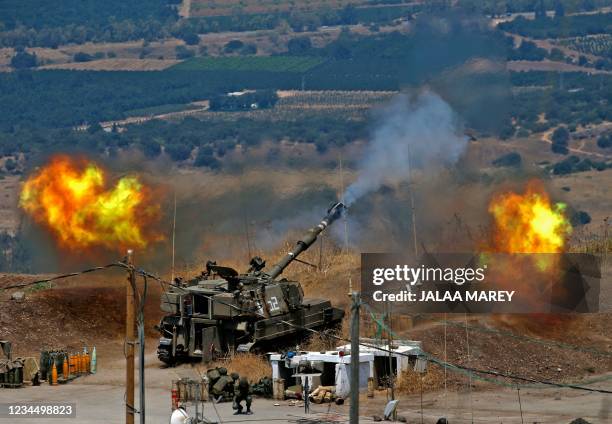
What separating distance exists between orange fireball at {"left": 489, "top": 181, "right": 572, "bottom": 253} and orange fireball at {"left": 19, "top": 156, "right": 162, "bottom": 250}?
13677 mm

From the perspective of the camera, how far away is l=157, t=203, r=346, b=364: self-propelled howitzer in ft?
175

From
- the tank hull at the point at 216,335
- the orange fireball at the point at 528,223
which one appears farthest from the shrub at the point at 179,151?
the tank hull at the point at 216,335

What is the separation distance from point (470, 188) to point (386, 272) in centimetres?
1335

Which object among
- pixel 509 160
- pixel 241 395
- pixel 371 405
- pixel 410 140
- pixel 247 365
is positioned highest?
pixel 509 160

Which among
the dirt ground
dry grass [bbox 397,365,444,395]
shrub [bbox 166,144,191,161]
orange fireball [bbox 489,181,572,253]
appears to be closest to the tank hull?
the dirt ground

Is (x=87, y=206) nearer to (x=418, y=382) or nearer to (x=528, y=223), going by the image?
(x=528, y=223)

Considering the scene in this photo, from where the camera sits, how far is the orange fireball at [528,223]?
218 ft

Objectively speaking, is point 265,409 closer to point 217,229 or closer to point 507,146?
point 217,229

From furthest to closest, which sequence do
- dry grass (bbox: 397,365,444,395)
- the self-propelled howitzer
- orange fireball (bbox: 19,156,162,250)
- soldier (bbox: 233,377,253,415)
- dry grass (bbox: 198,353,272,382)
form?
orange fireball (bbox: 19,156,162,250)
the self-propelled howitzer
dry grass (bbox: 198,353,272,382)
dry grass (bbox: 397,365,444,395)
soldier (bbox: 233,377,253,415)

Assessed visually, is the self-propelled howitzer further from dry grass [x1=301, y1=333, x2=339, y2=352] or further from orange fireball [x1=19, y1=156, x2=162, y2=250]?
orange fireball [x1=19, y1=156, x2=162, y2=250]

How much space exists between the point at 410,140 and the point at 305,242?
20206mm

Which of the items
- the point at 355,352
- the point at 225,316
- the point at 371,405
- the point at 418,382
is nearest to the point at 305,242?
the point at 225,316

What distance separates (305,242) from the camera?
191 ft

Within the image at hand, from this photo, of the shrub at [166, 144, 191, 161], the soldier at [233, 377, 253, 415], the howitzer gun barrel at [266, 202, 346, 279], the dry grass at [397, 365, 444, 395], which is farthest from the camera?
the shrub at [166, 144, 191, 161]
